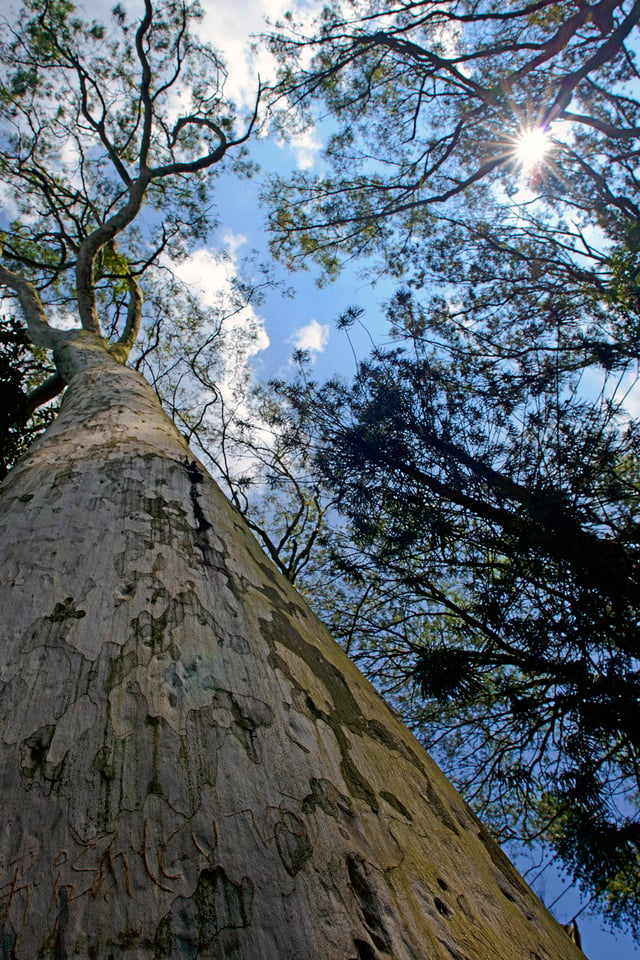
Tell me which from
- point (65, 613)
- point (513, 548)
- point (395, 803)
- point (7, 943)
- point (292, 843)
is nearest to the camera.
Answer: point (7, 943)

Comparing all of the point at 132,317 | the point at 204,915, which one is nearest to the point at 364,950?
the point at 204,915

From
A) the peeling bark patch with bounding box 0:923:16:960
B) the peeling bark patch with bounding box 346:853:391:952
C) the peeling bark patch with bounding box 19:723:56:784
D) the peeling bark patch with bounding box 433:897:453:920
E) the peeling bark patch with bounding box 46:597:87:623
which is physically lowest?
the peeling bark patch with bounding box 433:897:453:920

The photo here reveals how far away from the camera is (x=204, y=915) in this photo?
487 mm

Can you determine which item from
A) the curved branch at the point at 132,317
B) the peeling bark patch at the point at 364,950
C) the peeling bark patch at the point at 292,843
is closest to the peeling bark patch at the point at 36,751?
the peeling bark patch at the point at 292,843

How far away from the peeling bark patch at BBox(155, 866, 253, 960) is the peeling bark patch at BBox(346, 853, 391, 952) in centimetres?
13

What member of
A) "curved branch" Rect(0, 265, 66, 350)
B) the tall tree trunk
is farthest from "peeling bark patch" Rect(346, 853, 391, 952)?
"curved branch" Rect(0, 265, 66, 350)

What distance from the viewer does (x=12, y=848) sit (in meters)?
0.53

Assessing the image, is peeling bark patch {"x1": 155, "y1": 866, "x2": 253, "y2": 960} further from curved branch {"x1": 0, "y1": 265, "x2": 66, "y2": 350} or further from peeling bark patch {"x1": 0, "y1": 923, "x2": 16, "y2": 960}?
curved branch {"x1": 0, "y1": 265, "x2": 66, "y2": 350}

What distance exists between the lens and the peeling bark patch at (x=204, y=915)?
46 centimetres

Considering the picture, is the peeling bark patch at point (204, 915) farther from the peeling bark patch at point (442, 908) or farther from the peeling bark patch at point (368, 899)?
the peeling bark patch at point (442, 908)

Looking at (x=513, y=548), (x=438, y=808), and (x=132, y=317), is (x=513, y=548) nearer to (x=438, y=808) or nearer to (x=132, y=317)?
(x=438, y=808)

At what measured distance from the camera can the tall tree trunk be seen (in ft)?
1.61

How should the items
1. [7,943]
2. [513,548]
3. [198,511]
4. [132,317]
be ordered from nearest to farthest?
[7,943], [198,511], [513,548], [132,317]

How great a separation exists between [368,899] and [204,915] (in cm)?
18
